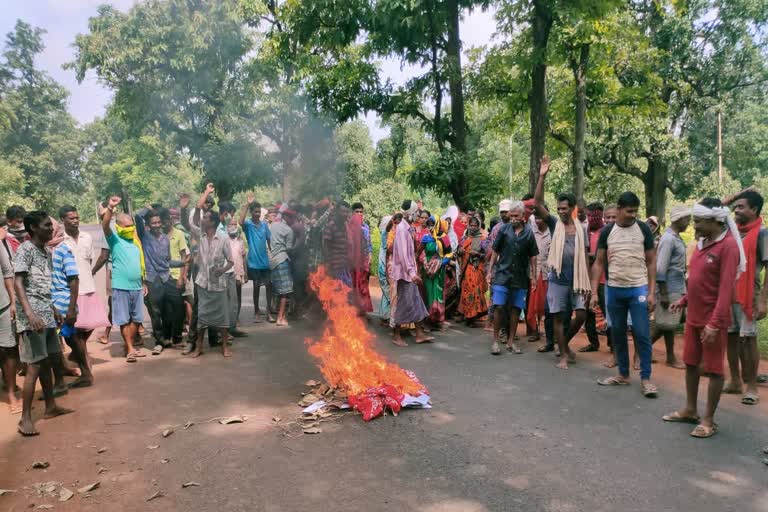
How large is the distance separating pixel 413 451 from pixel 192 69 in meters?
23.4

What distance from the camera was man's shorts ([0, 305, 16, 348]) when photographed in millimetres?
5332

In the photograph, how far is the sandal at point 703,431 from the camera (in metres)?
4.44

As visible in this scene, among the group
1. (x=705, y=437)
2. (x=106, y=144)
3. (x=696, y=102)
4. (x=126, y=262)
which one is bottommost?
(x=705, y=437)

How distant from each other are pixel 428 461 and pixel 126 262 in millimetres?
5286

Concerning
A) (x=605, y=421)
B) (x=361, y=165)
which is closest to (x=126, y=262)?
(x=605, y=421)

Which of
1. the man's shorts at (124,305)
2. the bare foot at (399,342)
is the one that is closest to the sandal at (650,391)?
the bare foot at (399,342)

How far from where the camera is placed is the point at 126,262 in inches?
288

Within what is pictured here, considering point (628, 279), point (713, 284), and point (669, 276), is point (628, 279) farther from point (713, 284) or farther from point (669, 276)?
point (669, 276)

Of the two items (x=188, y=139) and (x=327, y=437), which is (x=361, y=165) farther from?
(x=327, y=437)

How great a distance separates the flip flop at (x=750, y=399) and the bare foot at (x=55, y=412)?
6734 mm

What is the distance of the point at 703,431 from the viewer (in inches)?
175

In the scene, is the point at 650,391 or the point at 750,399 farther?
the point at 650,391

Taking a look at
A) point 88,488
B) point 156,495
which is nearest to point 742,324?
point 156,495

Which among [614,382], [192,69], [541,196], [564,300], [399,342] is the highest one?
[192,69]
